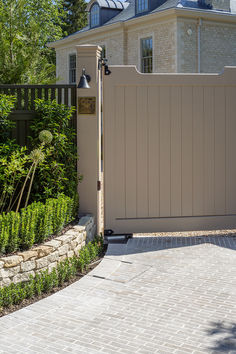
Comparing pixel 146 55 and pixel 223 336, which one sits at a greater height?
pixel 146 55

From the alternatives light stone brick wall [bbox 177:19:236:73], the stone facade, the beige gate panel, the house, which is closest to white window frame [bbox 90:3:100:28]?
the house

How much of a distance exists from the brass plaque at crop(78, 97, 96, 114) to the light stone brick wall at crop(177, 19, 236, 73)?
11.9 metres

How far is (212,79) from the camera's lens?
6406 millimetres

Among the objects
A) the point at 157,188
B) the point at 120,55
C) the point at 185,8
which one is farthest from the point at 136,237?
the point at 120,55

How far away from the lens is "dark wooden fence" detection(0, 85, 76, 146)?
6.14m

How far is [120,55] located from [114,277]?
1634 centimetres

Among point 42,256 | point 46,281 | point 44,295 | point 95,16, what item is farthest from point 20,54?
point 95,16

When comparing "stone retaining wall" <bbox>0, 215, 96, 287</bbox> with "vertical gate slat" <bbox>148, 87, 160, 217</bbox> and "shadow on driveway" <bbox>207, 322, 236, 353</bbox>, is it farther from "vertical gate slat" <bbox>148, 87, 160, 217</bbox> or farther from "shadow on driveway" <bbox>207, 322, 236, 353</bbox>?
"shadow on driveway" <bbox>207, 322, 236, 353</bbox>

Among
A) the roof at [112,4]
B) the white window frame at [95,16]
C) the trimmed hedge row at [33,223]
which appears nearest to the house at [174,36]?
the white window frame at [95,16]

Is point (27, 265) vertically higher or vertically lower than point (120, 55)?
lower

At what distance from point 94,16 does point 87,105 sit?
16.9m

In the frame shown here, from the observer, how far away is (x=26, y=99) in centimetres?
616

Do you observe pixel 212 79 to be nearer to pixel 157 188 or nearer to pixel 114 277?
pixel 157 188

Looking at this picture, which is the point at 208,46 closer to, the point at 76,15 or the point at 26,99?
the point at 26,99
